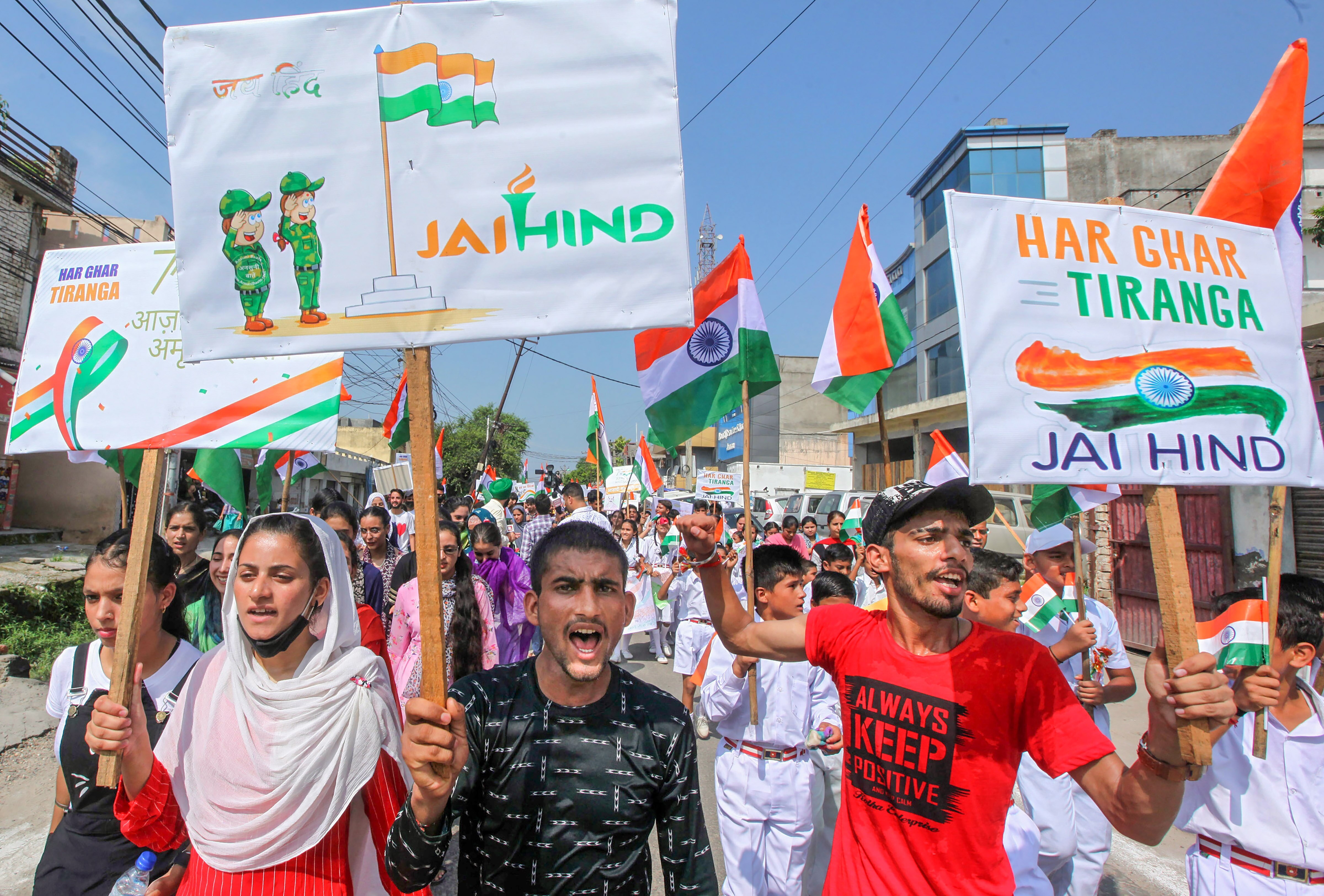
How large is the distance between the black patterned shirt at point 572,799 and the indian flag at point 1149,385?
52.7 inches

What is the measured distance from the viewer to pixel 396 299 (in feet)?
5.78

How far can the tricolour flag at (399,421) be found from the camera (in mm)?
9078

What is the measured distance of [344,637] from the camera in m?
2.13

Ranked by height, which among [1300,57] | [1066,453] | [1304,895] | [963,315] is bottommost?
[1304,895]

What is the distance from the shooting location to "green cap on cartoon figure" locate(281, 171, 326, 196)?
5.95 feet

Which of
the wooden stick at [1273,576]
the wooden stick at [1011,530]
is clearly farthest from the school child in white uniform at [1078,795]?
the wooden stick at [1273,576]

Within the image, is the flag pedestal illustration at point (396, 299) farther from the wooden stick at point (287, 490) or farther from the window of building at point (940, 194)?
the window of building at point (940, 194)

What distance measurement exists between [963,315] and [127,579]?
2.52m

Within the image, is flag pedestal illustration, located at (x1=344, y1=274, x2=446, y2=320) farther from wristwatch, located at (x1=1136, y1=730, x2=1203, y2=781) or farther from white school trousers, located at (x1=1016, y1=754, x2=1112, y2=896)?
white school trousers, located at (x1=1016, y1=754, x2=1112, y2=896)

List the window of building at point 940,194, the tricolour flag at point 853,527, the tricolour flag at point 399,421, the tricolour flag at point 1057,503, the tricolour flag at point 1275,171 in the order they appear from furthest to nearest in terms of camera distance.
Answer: the window of building at point 940,194 < the tricolour flag at point 853,527 < the tricolour flag at point 399,421 < the tricolour flag at point 1057,503 < the tricolour flag at point 1275,171

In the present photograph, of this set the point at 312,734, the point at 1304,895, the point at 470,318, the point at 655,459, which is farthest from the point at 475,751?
the point at 655,459

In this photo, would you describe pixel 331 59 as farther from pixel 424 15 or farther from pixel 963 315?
pixel 963 315

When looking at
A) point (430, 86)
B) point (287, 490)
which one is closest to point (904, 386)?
point (287, 490)

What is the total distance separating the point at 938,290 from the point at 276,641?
2680 cm
